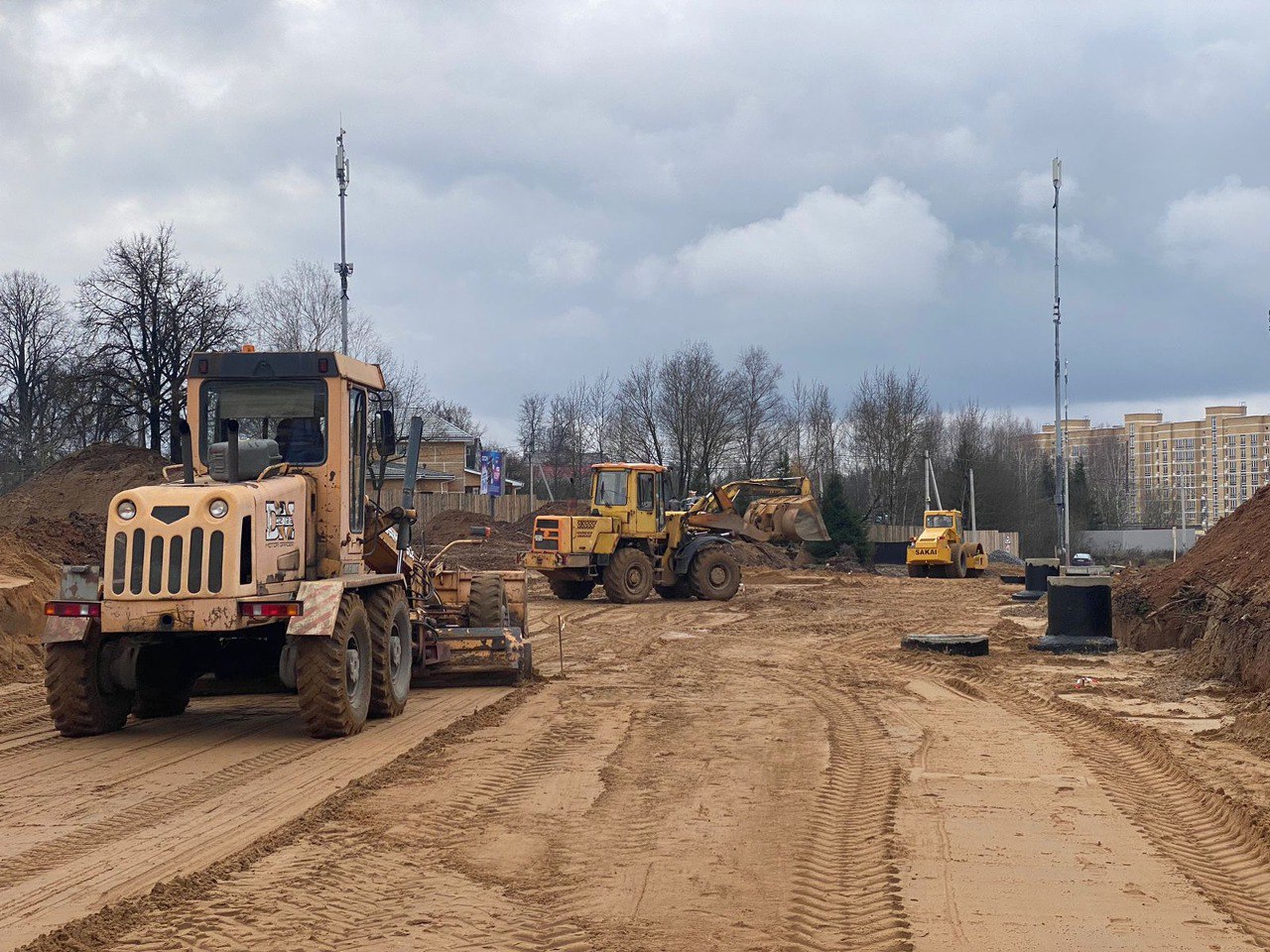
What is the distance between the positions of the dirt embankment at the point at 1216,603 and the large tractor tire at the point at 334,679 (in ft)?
28.6

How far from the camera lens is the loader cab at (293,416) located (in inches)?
453

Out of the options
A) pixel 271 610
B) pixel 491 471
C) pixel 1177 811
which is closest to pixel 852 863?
pixel 1177 811

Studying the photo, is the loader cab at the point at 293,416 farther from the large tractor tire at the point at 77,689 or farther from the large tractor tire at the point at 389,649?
the large tractor tire at the point at 77,689

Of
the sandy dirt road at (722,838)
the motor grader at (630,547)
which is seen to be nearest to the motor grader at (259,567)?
the sandy dirt road at (722,838)

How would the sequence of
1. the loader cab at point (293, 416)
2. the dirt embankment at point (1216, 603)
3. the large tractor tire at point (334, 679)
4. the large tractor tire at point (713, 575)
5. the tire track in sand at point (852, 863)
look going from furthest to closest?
the large tractor tire at point (713, 575) < the dirt embankment at point (1216, 603) < the loader cab at point (293, 416) < the large tractor tire at point (334, 679) < the tire track in sand at point (852, 863)

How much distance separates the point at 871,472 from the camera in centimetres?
8100

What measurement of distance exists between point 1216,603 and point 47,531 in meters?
19.5

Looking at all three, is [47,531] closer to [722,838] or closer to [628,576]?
[628,576]

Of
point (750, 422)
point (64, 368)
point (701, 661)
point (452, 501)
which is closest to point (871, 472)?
point (750, 422)

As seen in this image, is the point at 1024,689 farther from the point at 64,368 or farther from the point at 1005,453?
the point at 1005,453

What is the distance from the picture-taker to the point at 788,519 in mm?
34656

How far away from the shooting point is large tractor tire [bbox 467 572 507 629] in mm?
14930

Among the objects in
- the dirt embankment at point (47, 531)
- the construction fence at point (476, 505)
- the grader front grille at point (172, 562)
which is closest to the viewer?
the grader front grille at point (172, 562)

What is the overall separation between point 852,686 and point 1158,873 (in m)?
8.11
